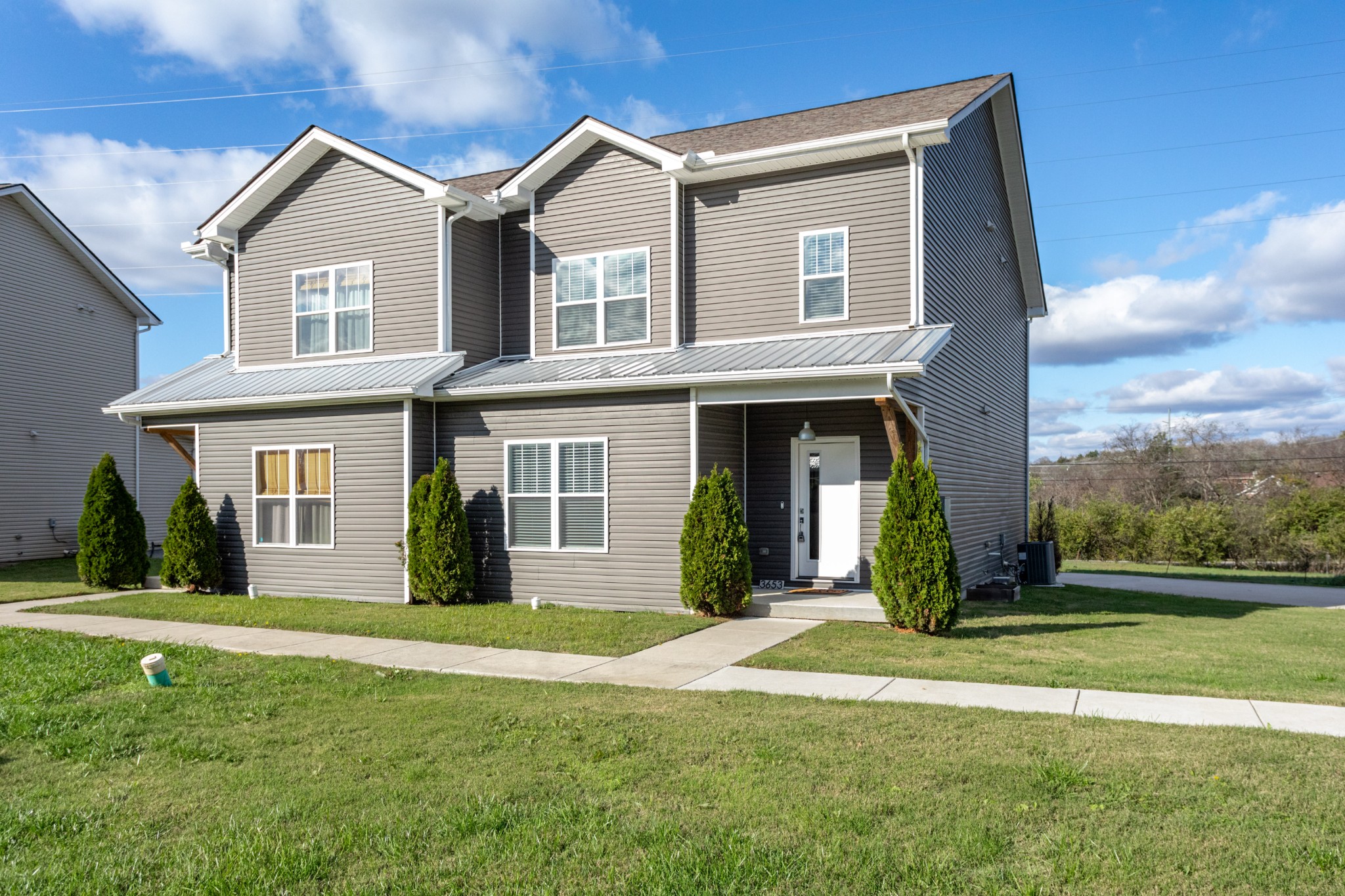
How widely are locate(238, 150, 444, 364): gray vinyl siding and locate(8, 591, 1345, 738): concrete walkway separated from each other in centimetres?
537

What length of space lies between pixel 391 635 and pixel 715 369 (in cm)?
510

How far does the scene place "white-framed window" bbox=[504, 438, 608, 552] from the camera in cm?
1307

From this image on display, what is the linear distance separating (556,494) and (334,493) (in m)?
3.75

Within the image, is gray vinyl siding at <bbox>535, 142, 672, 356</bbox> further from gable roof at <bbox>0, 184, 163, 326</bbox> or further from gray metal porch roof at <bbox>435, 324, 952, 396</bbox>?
gable roof at <bbox>0, 184, 163, 326</bbox>

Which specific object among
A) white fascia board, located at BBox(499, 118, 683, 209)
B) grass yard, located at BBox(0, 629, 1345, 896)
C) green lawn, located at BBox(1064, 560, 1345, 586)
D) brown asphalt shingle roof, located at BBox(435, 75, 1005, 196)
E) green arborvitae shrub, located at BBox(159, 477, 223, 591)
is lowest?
green lawn, located at BBox(1064, 560, 1345, 586)

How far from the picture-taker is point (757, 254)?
43.7 ft

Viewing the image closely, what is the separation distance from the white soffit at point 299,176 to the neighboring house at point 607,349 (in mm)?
45

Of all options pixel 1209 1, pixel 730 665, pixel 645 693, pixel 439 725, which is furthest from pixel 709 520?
pixel 1209 1

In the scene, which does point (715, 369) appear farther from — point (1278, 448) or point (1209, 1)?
point (1278, 448)

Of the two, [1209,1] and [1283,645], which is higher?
[1209,1]

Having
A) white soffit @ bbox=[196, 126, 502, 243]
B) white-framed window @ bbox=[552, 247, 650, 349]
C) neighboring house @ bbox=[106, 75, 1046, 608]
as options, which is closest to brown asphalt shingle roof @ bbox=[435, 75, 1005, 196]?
neighboring house @ bbox=[106, 75, 1046, 608]

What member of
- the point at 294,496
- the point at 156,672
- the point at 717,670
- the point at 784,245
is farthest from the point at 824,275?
the point at 156,672

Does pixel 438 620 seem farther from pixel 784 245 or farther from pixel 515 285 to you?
pixel 784 245

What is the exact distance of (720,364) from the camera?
12.2 meters
